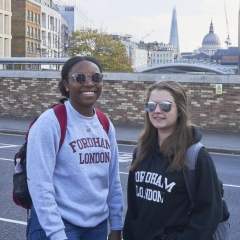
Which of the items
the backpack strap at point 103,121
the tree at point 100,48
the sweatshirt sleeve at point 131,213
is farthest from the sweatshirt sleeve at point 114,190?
the tree at point 100,48

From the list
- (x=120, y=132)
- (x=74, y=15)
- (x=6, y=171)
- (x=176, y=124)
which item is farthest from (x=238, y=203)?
(x=74, y=15)

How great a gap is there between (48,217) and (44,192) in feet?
0.45

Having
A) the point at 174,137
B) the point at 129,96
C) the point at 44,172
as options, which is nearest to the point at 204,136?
the point at 129,96

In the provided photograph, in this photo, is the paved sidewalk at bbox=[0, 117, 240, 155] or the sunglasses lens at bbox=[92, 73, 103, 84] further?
the paved sidewalk at bbox=[0, 117, 240, 155]

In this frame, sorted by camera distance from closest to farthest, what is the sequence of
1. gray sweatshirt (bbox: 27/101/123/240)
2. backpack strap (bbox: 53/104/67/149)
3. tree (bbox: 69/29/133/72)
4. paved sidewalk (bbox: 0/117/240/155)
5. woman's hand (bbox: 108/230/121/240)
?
gray sweatshirt (bbox: 27/101/123/240), backpack strap (bbox: 53/104/67/149), woman's hand (bbox: 108/230/121/240), paved sidewalk (bbox: 0/117/240/155), tree (bbox: 69/29/133/72)

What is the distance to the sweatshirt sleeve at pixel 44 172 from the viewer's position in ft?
9.43

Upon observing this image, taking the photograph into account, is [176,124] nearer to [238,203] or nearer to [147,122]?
[147,122]

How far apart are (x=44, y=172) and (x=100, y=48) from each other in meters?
57.6

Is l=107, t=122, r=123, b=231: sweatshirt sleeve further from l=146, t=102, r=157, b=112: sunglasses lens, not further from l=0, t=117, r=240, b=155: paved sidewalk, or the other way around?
l=0, t=117, r=240, b=155: paved sidewalk

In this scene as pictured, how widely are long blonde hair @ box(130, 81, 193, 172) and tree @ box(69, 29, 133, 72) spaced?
5690 cm

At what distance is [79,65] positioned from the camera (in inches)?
126

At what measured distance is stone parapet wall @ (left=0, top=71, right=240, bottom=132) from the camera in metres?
18.9

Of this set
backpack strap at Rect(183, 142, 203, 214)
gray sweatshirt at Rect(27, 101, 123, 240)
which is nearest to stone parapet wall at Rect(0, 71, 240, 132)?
gray sweatshirt at Rect(27, 101, 123, 240)

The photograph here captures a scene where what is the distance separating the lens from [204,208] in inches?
110
